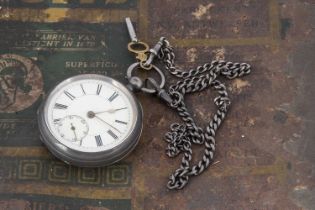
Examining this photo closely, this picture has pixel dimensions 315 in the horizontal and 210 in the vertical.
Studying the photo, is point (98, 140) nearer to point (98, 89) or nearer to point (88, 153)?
point (88, 153)

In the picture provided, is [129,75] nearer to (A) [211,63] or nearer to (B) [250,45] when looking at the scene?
(A) [211,63]

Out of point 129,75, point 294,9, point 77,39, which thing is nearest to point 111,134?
point 129,75

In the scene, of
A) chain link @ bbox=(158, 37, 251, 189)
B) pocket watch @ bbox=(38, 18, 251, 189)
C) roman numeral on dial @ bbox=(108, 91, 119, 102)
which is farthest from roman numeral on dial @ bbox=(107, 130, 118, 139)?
chain link @ bbox=(158, 37, 251, 189)

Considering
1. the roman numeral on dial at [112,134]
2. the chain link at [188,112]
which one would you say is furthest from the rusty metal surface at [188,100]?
the roman numeral on dial at [112,134]

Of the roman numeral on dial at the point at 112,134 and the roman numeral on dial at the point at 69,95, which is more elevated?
the roman numeral on dial at the point at 69,95

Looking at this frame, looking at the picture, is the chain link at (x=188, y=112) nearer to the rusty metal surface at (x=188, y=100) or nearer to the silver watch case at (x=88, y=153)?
the rusty metal surface at (x=188, y=100)

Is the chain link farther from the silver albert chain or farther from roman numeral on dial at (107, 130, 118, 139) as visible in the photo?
roman numeral on dial at (107, 130, 118, 139)
